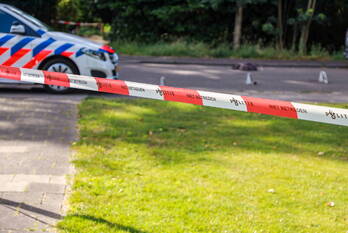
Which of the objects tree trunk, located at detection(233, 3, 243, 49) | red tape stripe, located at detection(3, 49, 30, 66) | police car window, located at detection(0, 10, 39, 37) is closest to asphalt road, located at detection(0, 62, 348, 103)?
red tape stripe, located at detection(3, 49, 30, 66)

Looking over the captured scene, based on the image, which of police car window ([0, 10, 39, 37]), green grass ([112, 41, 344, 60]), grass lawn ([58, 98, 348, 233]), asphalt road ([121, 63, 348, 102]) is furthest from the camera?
green grass ([112, 41, 344, 60])

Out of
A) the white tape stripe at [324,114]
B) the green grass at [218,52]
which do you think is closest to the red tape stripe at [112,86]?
the white tape stripe at [324,114]

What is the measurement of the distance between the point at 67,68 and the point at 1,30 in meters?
1.38

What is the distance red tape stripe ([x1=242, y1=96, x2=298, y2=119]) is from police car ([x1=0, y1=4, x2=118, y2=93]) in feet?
A: 23.4

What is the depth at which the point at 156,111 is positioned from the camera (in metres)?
9.16

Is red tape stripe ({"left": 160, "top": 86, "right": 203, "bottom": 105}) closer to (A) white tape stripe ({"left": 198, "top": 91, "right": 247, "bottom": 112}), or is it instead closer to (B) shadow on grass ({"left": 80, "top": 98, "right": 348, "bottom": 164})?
(A) white tape stripe ({"left": 198, "top": 91, "right": 247, "bottom": 112})

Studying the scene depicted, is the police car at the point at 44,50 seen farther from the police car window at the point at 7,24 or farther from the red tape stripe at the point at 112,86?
the red tape stripe at the point at 112,86

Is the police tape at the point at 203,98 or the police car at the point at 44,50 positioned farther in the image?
the police car at the point at 44,50

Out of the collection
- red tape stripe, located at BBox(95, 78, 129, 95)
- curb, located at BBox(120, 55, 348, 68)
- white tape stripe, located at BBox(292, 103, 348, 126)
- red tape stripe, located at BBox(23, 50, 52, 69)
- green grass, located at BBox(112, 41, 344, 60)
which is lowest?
curb, located at BBox(120, 55, 348, 68)

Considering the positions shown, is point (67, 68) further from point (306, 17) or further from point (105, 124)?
point (306, 17)

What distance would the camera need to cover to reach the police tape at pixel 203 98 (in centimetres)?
403

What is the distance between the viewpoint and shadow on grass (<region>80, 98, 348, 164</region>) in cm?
679

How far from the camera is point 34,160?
20.1ft

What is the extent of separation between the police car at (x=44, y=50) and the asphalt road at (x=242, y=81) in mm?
543
